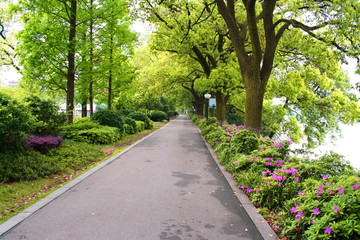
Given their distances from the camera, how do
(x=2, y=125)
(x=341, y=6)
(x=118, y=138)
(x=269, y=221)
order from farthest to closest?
(x=118, y=138), (x=341, y=6), (x=2, y=125), (x=269, y=221)

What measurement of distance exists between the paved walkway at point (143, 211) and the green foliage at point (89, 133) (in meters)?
4.61

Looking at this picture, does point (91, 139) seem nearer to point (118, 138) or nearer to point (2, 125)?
point (118, 138)

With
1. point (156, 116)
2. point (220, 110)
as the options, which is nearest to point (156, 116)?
point (156, 116)

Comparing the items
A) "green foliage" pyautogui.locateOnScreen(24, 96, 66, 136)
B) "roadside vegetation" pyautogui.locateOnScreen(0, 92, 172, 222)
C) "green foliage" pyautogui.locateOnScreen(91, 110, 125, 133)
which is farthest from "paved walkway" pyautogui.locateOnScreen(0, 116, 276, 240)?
"green foliage" pyautogui.locateOnScreen(91, 110, 125, 133)

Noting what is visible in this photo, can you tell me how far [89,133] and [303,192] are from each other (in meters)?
9.70

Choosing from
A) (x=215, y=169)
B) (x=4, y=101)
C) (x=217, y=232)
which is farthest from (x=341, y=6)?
(x=4, y=101)

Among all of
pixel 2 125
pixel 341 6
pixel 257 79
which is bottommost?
pixel 2 125

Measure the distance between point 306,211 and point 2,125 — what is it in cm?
638

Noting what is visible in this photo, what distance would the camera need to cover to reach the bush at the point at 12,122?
6.06m

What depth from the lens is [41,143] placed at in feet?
25.0

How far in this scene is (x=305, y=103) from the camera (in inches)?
912

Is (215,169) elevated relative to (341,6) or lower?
lower

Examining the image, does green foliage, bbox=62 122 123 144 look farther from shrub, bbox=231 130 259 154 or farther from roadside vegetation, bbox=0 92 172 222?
shrub, bbox=231 130 259 154

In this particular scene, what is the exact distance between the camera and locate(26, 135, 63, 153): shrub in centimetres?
749
